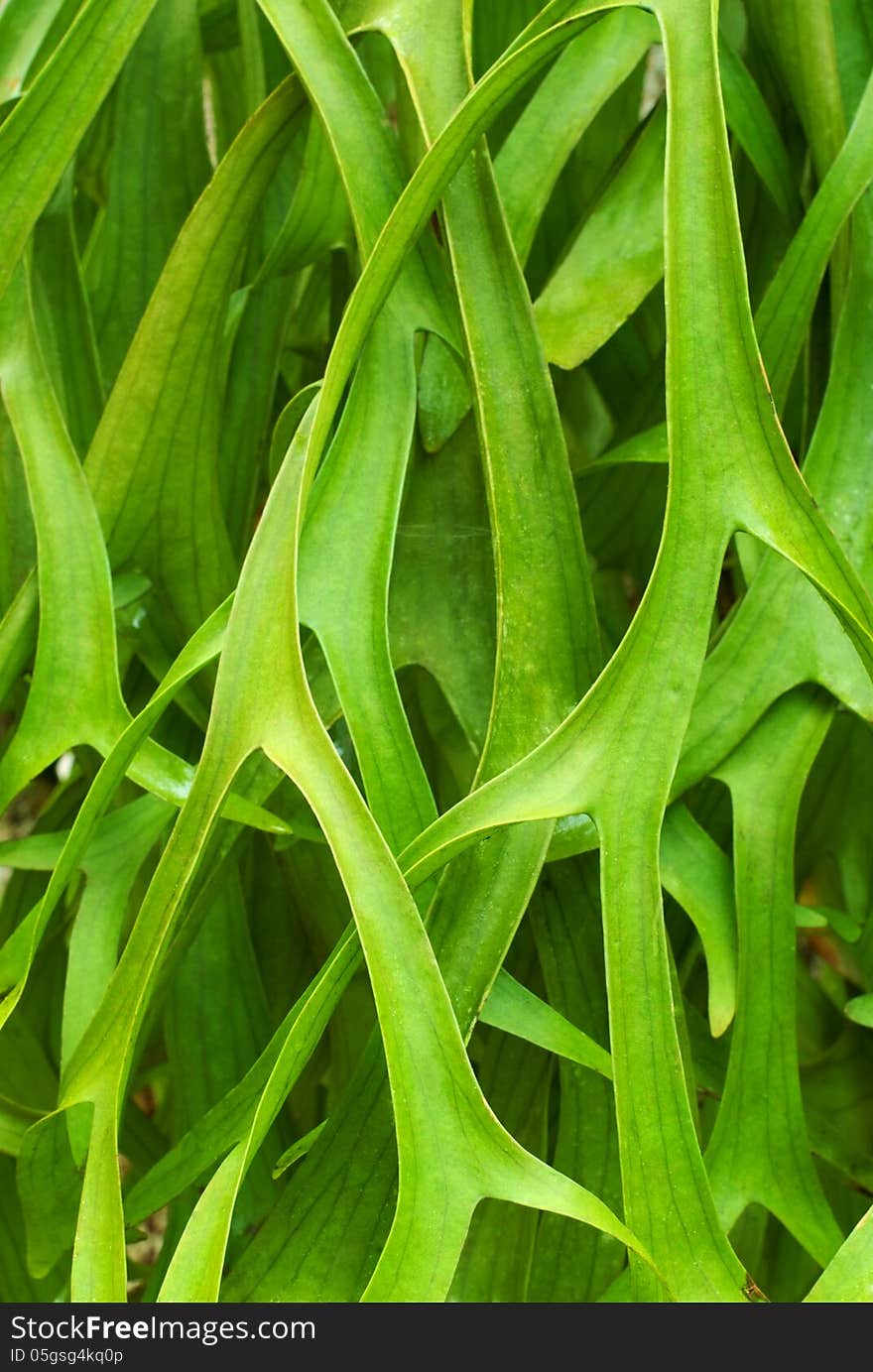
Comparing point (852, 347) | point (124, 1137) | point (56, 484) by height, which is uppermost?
point (852, 347)

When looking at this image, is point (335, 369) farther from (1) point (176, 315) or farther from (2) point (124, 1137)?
(2) point (124, 1137)

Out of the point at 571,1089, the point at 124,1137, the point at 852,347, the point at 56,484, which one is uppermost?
the point at 852,347

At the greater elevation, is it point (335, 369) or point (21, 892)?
point (335, 369)

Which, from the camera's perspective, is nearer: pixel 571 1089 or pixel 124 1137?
pixel 571 1089

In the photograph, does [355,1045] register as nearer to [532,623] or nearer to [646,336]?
[532,623]

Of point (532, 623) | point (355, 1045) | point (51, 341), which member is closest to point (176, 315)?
point (51, 341)

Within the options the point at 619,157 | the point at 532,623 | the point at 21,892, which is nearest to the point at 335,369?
the point at 532,623
